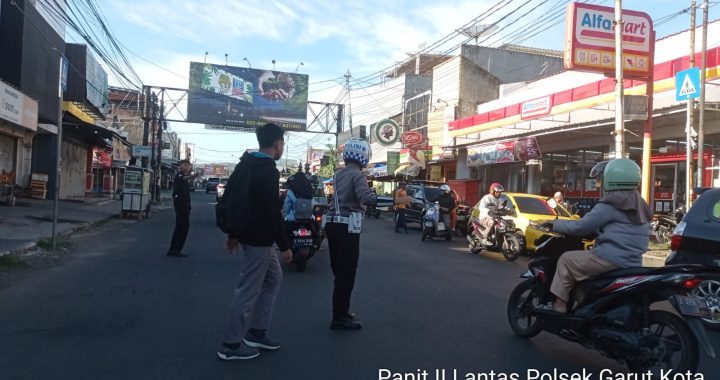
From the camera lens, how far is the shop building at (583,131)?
1500 cm

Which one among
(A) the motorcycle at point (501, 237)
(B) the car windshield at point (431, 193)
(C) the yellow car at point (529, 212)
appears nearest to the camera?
(A) the motorcycle at point (501, 237)

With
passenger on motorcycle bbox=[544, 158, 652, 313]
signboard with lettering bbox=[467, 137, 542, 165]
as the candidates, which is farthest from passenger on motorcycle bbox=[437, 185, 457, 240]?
passenger on motorcycle bbox=[544, 158, 652, 313]

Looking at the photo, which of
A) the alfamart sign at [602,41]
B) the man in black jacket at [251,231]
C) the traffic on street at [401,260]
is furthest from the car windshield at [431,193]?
the man in black jacket at [251,231]

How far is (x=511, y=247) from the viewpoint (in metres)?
11.8

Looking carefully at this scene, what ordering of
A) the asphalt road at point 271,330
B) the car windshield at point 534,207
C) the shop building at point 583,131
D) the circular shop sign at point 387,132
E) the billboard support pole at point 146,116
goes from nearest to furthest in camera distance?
the asphalt road at point 271,330, the car windshield at point 534,207, the shop building at point 583,131, the billboard support pole at point 146,116, the circular shop sign at point 387,132

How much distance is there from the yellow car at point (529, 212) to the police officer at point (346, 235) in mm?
7643

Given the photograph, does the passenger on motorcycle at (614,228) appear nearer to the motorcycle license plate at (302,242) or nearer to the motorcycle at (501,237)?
the motorcycle license plate at (302,242)

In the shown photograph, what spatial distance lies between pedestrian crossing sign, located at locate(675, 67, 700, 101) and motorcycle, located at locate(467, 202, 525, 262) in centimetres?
406

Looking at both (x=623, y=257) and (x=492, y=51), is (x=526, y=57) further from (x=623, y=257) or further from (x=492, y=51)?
(x=623, y=257)

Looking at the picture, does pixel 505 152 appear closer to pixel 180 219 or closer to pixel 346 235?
pixel 180 219

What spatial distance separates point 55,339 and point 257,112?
3187 centimetres

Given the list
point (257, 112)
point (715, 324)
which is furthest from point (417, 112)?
point (715, 324)

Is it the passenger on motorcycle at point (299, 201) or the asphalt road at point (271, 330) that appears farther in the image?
the passenger on motorcycle at point (299, 201)

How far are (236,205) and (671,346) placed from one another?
3.33 m
